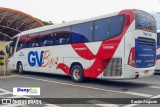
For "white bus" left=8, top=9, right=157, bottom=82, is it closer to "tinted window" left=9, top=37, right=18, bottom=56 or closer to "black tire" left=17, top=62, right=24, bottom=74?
"black tire" left=17, top=62, right=24, bottom=74

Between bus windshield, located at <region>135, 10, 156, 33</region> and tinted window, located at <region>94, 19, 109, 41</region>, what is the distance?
146 centimetres

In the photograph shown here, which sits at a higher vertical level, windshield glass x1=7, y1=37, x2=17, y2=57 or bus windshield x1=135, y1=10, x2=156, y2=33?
bus windshield x1=135, y1=10, x2=156, y2=33

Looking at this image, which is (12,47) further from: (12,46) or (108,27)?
(108,27)

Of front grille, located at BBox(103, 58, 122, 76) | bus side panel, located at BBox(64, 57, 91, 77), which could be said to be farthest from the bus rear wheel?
front grille, located at BBox(103, 58, 122, 76)

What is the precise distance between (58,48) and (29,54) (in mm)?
3697

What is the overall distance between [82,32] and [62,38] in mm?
1762

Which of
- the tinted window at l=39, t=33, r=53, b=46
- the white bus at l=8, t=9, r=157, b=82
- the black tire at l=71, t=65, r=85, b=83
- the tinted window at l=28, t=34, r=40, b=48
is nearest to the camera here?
the white bus at l=8, t=9, r=157, b=82

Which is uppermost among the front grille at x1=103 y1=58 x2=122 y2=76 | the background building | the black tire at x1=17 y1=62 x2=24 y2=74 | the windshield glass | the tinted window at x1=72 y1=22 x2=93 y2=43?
the background building

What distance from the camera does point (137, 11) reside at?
1027 cm

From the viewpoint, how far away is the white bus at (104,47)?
9.91m

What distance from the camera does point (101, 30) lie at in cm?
1098

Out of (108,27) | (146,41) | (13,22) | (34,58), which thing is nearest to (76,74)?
(108,27)

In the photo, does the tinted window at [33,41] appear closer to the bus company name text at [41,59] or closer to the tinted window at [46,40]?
the tinted window at [46,40]

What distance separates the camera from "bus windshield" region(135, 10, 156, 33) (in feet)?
33.1
